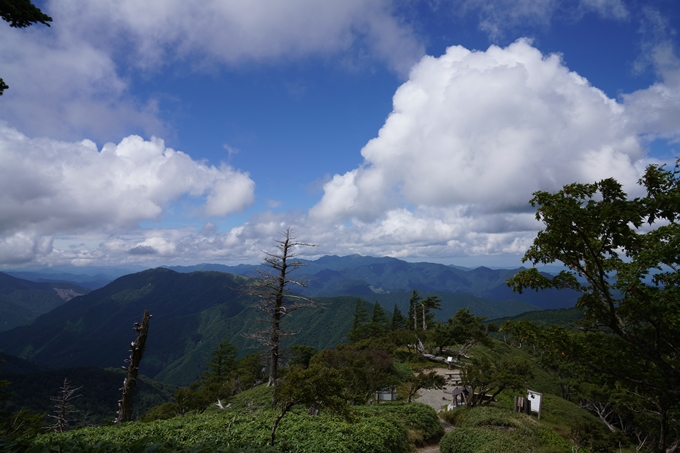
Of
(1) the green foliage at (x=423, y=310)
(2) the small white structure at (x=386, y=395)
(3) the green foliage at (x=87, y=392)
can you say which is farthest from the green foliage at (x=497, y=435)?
(3) the green foliage at (x=87, y=392)

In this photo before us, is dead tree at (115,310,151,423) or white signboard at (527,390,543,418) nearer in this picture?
dead tree at (115,310,151,423)

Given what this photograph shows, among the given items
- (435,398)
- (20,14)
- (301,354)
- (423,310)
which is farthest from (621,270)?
→ (423,310)

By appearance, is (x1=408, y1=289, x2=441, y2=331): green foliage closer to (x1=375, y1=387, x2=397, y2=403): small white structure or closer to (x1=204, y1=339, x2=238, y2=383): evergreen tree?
(x1=204, y1=339, x2=238, y2=383): evergreen tree

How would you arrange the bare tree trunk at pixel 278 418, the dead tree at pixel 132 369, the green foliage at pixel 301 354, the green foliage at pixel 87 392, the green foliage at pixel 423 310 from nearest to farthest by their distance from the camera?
Answer: the bare tree trunk at pixel 278 418
the dead tree at pixel 132 369
the green foliage at pixel 301 354
the green foliage at pixel 423 310
the green foliage at pixel 87 392

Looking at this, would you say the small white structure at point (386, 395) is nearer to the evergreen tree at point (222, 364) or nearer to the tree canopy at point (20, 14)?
the tree canopy at point (20, 14)

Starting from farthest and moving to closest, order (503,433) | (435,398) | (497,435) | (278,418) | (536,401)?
(435,398), (536,401), (503,433), (497,435), (278,418)

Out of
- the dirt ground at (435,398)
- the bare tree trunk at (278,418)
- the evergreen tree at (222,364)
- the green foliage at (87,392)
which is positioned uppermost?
the bare tree trunk at (278,418)

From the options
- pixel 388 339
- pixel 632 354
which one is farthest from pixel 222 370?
pixel 632 354

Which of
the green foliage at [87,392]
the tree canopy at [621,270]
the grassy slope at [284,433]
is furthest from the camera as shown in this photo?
the green foliage at [87,392]

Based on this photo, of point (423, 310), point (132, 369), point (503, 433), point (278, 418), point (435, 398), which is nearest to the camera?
point (278, 418)

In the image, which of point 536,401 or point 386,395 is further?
point 386,395

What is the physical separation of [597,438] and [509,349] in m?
45.0

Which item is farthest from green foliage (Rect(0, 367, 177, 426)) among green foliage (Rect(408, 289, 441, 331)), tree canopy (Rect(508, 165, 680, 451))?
tree canopy (Rect(508, 165, 680, 451))

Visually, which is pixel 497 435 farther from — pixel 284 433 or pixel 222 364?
pixel 222 364
